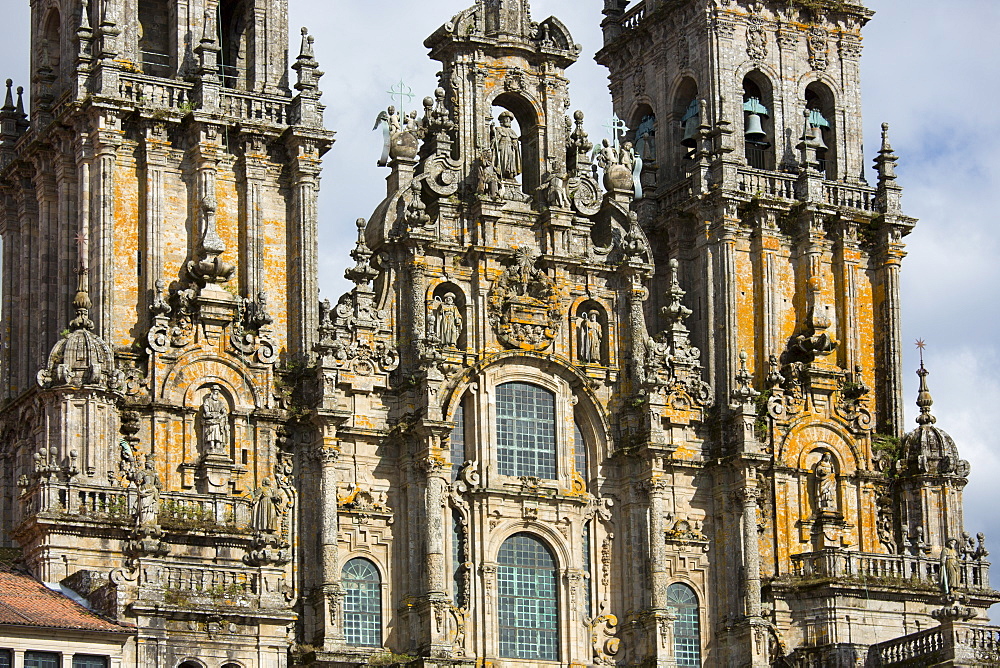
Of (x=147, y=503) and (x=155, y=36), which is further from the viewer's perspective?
(x=155, y=36)

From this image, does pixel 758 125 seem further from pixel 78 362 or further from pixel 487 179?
pixel 78 362

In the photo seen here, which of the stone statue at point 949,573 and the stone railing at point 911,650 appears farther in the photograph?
the stone statue at point 949,573

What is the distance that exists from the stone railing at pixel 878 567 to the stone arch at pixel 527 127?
46.2 ft

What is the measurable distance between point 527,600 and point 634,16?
75.6ft

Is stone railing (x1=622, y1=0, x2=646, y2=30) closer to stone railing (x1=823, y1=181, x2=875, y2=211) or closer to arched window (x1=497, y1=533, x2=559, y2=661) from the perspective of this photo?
stone railing (x1=823, y1=181, x2=875, y2=211)

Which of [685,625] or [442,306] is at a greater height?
[442,306]

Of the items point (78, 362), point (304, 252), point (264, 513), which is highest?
point (304, 252)

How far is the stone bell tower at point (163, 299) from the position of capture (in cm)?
6216

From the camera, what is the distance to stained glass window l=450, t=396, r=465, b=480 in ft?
233

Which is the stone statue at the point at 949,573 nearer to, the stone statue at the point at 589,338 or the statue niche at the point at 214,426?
the stone statue at the point at 589,338

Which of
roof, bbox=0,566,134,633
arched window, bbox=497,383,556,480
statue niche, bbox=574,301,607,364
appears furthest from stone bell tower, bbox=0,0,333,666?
statue niche, bbox=574,301,607,364

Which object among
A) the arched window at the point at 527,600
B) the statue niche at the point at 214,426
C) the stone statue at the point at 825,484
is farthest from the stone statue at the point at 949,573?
the statue niche at the point at 214,426

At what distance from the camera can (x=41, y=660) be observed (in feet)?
187

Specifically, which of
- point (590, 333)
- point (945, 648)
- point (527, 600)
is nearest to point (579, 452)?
point (590, 333)
